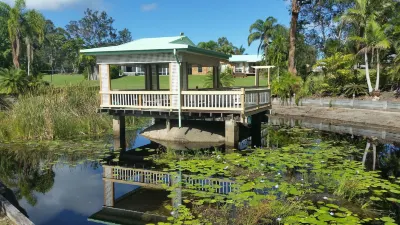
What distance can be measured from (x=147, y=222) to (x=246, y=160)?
14.6ft

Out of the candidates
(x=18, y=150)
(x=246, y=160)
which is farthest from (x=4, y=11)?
(x=246, y=160)

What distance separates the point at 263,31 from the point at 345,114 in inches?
1128

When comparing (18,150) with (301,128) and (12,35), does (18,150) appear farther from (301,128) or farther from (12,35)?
(12,35)

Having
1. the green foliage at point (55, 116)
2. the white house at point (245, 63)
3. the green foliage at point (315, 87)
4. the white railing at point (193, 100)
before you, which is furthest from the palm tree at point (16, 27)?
the white house at point (245, 63)

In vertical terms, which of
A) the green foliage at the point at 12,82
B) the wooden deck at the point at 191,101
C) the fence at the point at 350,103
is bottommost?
the fence at the point at 350,103

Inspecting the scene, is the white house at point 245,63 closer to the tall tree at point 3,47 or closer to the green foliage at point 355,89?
the green foliage at point 355,89

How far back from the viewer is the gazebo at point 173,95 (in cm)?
1227

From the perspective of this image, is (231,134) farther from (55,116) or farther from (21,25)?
(21,25)

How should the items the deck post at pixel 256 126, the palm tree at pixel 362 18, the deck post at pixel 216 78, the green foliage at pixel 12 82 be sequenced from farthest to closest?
the green foliage at pixel 12 82 < the palm tree at pixel 362 18 < the deck post at pixel 216 78 < the deck post at pixel 256 126

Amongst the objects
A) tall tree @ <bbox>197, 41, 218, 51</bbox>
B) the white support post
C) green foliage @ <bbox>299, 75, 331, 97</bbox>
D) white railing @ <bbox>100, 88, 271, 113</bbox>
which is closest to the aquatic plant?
white railing @ <bbox>100, 88, 271, 113</bbox>

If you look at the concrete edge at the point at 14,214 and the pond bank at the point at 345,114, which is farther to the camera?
the pond bank at the point at 345,114

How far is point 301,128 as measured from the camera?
17328 millimetres

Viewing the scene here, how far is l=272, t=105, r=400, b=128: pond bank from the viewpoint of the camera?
55.5 feet

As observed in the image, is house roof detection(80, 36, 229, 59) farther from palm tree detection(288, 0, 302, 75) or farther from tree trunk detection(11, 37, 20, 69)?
tree trunk detection(11, 37, 20, 69)
